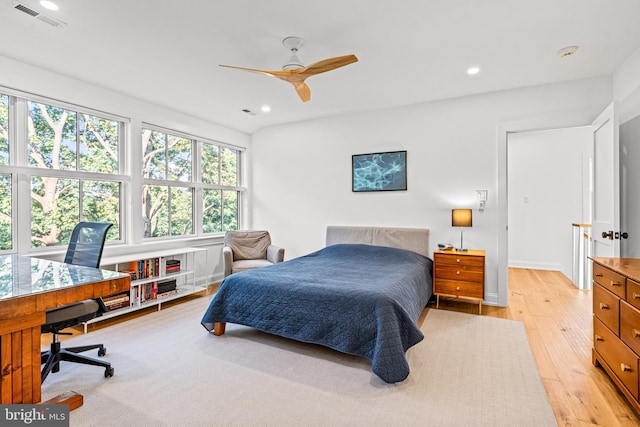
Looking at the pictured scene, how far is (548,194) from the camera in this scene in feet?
19.3

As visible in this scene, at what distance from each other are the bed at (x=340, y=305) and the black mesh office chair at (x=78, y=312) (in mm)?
918

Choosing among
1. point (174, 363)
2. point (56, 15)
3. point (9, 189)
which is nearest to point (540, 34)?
point (56, 15)

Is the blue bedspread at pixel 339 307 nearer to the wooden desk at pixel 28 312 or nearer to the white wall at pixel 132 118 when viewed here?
the wooden desk at pixel 28 312

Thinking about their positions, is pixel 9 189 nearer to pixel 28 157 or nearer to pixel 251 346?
pixel 28 157

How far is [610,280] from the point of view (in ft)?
6.73

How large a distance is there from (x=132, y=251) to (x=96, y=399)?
2249mm

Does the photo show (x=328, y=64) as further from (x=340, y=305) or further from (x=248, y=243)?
(x=248, y=243)

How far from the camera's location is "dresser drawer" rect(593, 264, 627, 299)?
190cm

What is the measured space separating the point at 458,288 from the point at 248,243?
2948mm

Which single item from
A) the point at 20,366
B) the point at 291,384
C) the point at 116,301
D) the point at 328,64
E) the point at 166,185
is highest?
the point at 328,64

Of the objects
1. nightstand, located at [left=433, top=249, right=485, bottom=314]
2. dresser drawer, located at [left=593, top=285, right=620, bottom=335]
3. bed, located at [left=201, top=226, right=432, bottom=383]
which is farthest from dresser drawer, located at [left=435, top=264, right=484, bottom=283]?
dresser drawer, located at [left=593, top=285, right=620, bottom=335]

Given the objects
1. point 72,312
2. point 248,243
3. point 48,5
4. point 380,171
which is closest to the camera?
point 72,312

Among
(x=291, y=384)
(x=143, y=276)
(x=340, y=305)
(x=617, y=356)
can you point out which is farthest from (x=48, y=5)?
(x=617, y=356)

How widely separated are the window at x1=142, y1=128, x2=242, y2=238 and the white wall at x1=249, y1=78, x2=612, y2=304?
1.52 feet
